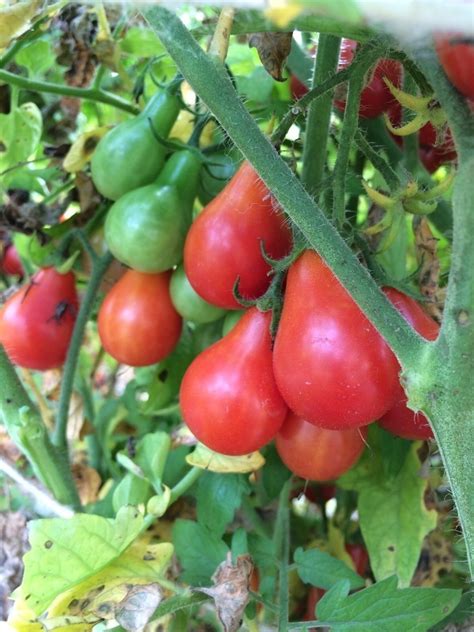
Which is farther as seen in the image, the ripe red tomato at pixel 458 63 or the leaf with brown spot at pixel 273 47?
the leaf with brown spot at pixel 273 47

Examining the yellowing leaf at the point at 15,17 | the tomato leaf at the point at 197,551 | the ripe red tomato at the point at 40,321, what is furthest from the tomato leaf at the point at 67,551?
the yellowing leaf at the point at 15,17

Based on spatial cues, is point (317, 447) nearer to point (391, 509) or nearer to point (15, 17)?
point (391, 509)

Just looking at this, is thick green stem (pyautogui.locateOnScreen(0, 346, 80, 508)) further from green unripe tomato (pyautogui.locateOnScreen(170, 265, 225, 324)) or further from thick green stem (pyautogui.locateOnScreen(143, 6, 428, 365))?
thick green stem (pyautogui.locateOnScreen(143, 6, 428, 365))

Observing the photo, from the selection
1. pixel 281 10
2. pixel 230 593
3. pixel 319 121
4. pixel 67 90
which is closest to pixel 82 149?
pixel 67 90

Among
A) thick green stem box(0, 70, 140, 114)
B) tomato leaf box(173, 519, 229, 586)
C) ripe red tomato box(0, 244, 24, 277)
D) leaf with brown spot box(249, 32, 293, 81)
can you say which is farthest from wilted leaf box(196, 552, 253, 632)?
ripe red tomato box(0, 244, 24, 277)

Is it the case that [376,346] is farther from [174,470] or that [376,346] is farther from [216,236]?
[174,470]

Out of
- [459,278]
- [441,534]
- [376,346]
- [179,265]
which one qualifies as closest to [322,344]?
[376,346]

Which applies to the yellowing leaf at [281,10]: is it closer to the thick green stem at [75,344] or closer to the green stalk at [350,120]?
the green stalk at [350,120]
